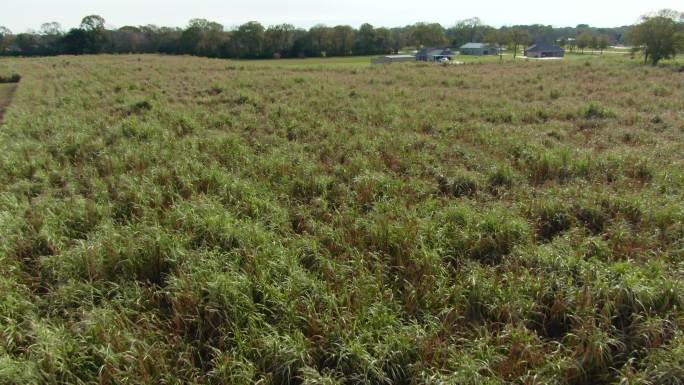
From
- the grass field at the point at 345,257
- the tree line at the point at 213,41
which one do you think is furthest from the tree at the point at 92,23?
the grass field at the point at 345,257

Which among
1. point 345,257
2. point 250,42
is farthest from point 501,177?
point 250,42

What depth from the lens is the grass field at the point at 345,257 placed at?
4.22m

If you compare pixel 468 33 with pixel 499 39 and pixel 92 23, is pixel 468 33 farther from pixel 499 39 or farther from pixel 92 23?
pixel 92 23

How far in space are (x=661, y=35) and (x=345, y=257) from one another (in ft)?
152

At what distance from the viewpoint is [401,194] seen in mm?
8289

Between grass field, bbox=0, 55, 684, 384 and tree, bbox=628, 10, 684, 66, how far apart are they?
33.9 metres

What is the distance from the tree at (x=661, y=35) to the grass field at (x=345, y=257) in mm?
33869

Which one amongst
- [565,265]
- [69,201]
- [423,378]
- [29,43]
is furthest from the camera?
[29,43]

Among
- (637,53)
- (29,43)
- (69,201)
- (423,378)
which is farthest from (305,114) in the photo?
(29,43)

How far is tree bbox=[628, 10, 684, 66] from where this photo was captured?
123 feet

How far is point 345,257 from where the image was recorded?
613cm

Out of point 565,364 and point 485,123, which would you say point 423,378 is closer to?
point 565,364

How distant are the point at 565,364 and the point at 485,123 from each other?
11.4 m

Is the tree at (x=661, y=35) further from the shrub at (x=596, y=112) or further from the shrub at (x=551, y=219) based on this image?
the shrub at (x=551, y=219)
